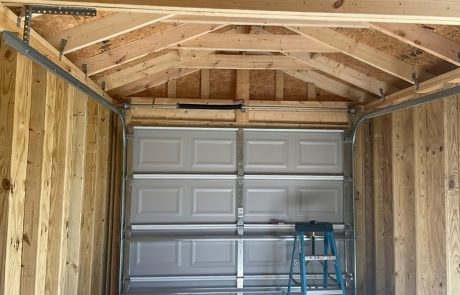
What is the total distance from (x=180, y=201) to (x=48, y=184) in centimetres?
197

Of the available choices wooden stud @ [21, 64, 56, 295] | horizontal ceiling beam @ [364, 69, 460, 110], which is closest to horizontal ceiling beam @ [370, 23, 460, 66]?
horizontal ceiling beam @ [364, 69, 460, 110]

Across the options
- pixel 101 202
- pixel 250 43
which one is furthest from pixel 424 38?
pixel 101 202

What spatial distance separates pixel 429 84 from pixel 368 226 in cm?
197

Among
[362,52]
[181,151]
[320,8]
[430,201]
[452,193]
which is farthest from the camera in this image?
[181,151]

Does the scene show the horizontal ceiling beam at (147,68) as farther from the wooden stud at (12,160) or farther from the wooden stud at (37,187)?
the wooden stud at (12,160)

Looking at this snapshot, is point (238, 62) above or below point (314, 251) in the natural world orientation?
above

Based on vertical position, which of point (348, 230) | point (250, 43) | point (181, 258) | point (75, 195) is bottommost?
point (181, 258)

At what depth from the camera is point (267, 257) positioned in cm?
448

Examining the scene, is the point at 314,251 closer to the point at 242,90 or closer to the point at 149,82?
the point at 242,90

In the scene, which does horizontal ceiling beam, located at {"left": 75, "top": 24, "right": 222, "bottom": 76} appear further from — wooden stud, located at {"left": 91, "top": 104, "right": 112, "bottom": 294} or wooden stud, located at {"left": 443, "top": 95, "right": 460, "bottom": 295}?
wooden stud, located at {"left": 443, "top": 95, "right": 460, "bottom": 295}

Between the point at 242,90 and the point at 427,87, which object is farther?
the point at 242,90

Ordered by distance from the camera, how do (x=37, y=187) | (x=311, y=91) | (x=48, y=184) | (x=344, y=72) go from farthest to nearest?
(x=311, y=91)
(x=344, y=72)
(x=48, y=184)
(x=37, y=187)

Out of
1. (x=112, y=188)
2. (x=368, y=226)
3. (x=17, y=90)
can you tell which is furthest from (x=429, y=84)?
(x=112, y=188)

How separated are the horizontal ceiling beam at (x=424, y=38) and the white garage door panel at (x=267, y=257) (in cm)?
260
